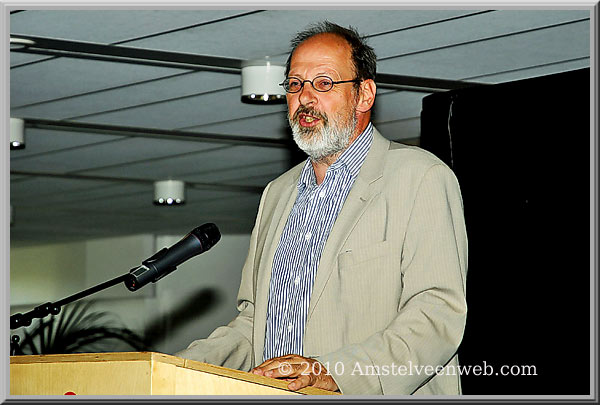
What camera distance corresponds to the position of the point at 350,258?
2.05 meters

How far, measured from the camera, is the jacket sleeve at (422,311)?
1851mm

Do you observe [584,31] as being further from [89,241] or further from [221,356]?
[89,241]

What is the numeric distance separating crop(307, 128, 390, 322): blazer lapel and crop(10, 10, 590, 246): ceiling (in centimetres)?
175

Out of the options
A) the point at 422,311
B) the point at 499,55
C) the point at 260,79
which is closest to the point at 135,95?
the point at 260,79

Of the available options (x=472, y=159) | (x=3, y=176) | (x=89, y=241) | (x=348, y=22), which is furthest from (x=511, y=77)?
(x=89, y=241)

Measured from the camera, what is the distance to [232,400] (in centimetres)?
137

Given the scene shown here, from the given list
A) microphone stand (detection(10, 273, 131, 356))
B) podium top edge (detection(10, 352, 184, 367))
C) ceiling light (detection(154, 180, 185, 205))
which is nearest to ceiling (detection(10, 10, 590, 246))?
ceiling light (detection(154, 180, 185, 205))

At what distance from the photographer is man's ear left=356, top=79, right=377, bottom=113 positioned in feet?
7.50

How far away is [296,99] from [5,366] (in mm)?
872

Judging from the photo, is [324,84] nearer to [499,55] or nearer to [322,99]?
[322,99]

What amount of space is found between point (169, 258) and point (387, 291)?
43cm

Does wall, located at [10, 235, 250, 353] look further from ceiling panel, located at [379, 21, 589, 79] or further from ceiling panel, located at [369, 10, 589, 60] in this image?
ceiling panel, located at [369, 10, 589, 60]

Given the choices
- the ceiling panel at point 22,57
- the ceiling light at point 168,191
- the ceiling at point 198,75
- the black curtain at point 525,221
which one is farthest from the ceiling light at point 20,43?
the ceiling light at point 168,191

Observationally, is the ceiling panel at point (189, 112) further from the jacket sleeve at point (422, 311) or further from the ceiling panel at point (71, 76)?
the jacket sleeve at point (422, 311)
